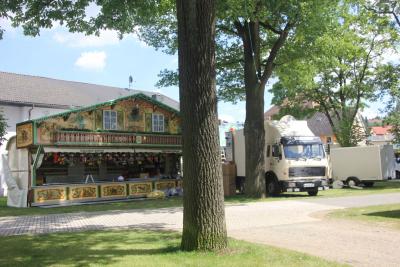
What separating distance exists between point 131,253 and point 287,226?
193 inches

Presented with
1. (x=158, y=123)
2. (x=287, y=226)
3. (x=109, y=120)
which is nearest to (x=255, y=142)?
(x=158, y=123)

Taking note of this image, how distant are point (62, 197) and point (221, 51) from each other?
35.4ft

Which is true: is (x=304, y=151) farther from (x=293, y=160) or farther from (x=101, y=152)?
(x=101, y=152)

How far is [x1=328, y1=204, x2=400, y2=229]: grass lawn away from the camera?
39.3 feet

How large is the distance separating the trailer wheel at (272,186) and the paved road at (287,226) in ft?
12.9

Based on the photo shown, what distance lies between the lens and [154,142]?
25.5m

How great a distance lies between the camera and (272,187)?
75.7ft

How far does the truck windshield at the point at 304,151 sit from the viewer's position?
Result: 22.1 metres

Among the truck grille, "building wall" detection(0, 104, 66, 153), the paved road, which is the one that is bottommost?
the paved road

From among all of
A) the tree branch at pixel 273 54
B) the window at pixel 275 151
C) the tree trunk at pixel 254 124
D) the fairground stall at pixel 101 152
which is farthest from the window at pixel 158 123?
the tree branch at pixel 273 54

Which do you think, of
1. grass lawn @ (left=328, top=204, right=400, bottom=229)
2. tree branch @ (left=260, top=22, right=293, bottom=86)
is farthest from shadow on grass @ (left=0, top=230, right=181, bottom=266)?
tree branch @ (left=260, top=22, right=293, bottom=86)

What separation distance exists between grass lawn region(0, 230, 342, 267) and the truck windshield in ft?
41.6

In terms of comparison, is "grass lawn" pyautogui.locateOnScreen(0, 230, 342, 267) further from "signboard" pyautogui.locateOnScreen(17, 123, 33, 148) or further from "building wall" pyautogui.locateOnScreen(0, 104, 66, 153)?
"building wall" pyautogui.locateOnScreen(0, 104, 66, 153)

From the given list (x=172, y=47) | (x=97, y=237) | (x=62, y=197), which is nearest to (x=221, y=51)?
(x=172, y=47)
